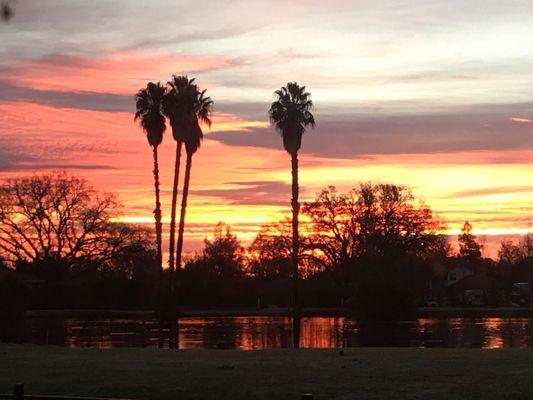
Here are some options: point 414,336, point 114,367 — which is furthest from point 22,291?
point 114,367

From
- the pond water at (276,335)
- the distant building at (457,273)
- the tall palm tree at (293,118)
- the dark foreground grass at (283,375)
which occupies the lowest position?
the pond water at (276,335)

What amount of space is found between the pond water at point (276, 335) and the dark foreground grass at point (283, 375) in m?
12.1

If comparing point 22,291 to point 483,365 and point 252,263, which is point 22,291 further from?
point 252,263

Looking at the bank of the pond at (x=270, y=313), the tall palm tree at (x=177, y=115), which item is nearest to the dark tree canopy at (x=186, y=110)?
the tall palm tree at (x=177, y=115)

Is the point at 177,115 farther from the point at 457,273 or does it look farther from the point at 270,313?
the point at 457,273

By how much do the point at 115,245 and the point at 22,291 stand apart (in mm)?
42881

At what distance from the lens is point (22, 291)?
47938 mm

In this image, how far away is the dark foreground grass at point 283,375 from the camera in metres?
17.5

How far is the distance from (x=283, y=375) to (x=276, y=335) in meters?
25.1

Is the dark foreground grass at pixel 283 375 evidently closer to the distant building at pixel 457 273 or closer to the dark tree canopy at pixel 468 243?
the distant building at pixel 457 273

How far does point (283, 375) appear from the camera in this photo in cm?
1969

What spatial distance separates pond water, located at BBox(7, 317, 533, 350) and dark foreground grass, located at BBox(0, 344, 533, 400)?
1210cm

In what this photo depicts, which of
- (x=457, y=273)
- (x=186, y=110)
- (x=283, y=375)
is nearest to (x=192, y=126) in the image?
(x=186, y=110)

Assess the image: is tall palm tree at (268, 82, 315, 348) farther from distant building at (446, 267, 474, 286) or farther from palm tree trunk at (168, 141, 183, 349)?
distant building at (446, 267, 474, 286)
